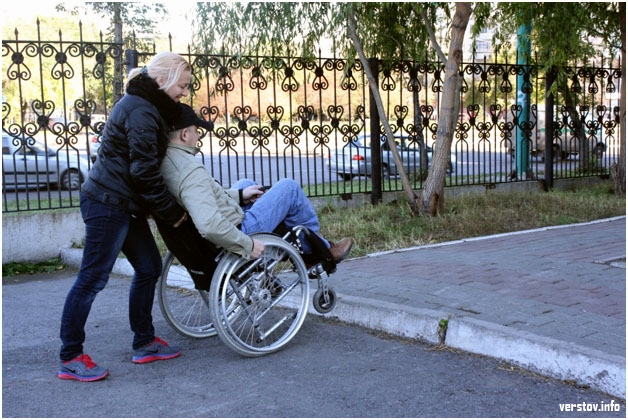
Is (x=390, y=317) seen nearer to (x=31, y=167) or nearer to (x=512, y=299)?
(x=512, y=299)

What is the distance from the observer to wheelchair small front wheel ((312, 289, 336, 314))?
4863 mm

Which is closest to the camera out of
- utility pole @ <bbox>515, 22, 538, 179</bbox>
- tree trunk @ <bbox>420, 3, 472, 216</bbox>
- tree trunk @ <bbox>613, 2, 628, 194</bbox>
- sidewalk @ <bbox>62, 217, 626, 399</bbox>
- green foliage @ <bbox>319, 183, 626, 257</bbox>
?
sidewalk @ <bbox>62, 217, 626, 399</bbox>

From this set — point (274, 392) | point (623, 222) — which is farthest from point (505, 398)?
point (623, 222)

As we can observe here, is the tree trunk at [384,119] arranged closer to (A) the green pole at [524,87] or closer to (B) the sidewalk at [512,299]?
(B) the sidewalk at [512,299]

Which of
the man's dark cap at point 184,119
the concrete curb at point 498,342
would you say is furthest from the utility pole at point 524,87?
the man's dark cap at point 184,119

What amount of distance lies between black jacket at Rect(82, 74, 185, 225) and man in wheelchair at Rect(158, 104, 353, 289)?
0.33 ft

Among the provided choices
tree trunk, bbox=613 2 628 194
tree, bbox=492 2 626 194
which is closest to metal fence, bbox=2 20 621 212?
tree, bbox=492 2 626 194

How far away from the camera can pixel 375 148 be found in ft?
32.8

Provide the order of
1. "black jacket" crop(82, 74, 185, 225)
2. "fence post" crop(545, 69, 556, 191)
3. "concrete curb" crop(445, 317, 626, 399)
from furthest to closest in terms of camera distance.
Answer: "fence post" crop(545, 69, 556, 191), "black jacket" crop(82, 74, 185, 225), "concrete curb" crop(445, 317, 626, 399)

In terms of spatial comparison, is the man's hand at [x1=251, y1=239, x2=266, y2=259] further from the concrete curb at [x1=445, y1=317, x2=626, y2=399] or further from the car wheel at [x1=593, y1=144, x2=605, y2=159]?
the car wheel at [x1=593, y1=144, x2=605, y2=159]

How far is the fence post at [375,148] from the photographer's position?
988 centimetres

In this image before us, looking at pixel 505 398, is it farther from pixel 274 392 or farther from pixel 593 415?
pixel 274 392

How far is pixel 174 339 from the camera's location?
4.92 metres

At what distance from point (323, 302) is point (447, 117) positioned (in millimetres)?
4491
